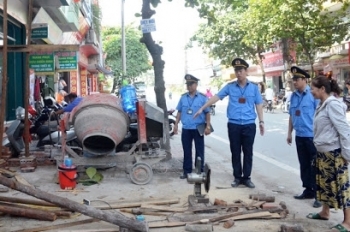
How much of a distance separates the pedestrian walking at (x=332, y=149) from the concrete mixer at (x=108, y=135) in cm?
299

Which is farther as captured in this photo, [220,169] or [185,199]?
[220,169]

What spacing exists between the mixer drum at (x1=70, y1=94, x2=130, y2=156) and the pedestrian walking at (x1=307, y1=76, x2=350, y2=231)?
3235 millimetres

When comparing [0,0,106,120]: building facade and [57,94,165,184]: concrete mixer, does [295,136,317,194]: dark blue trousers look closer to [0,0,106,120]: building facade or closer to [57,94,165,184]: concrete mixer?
[57,94,165,184]: concrete mixer

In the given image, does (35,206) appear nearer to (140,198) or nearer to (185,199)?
(140,198)

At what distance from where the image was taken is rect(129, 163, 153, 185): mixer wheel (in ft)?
24.0

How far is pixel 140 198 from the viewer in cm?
634

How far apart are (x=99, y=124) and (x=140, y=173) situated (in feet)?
3.18

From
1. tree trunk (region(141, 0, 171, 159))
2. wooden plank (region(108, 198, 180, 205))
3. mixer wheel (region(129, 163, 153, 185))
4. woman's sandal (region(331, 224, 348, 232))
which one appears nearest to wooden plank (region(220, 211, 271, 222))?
woman's sandal (region(331, 224, 348, 232))

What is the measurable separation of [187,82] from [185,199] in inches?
88.2

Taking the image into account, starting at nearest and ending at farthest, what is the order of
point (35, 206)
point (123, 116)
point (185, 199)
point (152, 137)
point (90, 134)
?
1. point (35, 206)
2. point (185, 199)
3. point (90, 134)
4. point (123, 116)
5. point (152, 137)

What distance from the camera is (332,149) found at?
4945mm

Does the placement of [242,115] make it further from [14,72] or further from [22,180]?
[14,72]

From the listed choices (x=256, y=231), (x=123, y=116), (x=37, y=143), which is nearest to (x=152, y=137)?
(x=123, y=116)

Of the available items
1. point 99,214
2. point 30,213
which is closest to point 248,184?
point 99,214
